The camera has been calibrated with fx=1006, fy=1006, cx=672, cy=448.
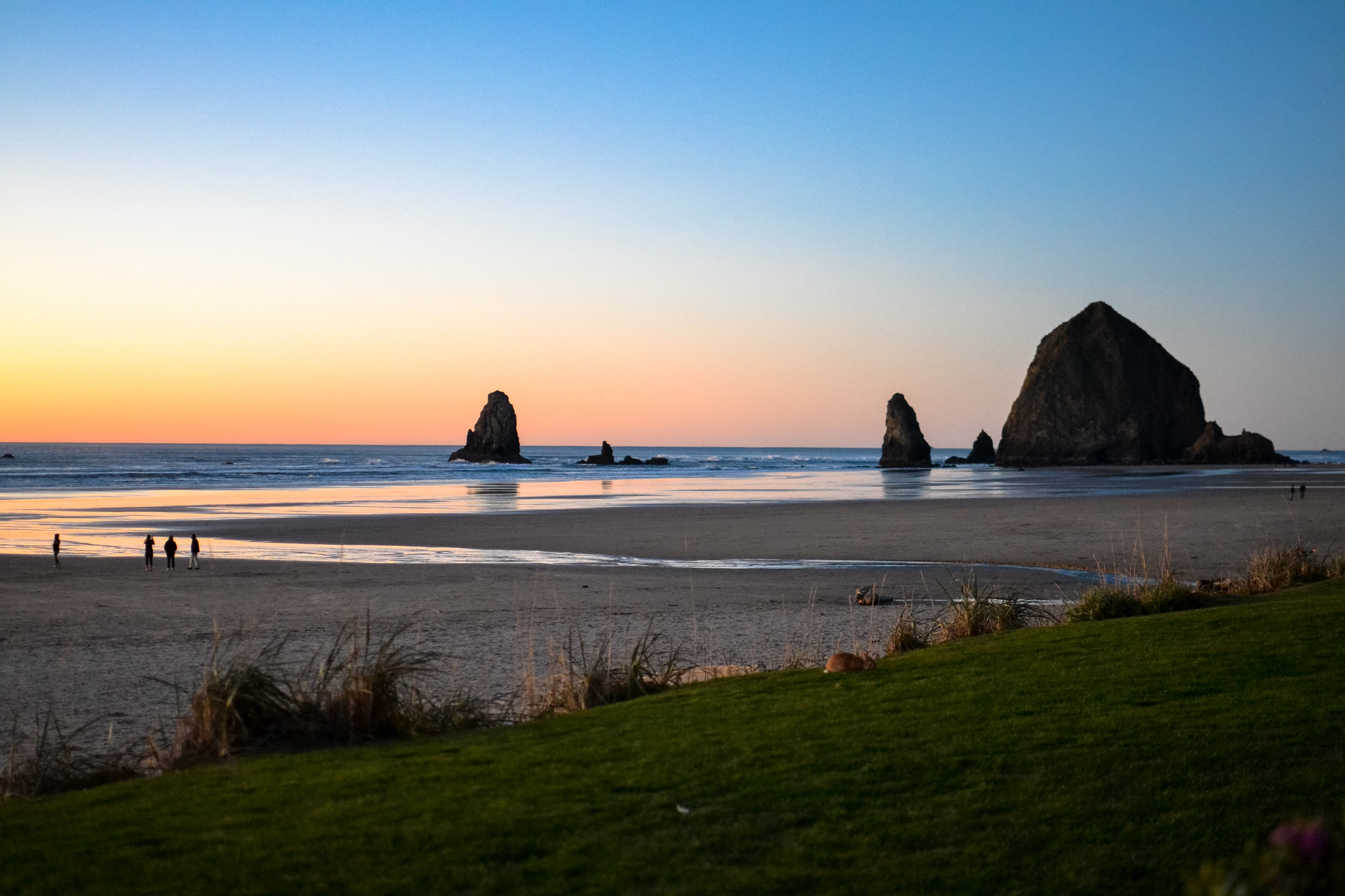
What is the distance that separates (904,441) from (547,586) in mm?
120699

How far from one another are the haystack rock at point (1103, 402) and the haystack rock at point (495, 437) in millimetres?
66998

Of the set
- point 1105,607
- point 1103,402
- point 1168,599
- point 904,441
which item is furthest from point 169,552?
point 1103,402

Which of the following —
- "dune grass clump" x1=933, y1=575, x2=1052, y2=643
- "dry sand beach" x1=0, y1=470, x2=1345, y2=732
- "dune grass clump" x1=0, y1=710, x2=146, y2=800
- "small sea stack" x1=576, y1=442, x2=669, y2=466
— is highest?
"small sea stack" x1=576, y1=442, x2=669, y2=466

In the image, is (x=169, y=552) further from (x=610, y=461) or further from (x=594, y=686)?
(x=610, y=461)

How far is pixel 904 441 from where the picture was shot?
5359 inches

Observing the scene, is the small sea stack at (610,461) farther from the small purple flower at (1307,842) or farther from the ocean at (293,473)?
the small purple flower at (1307,842)

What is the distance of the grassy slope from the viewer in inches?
178

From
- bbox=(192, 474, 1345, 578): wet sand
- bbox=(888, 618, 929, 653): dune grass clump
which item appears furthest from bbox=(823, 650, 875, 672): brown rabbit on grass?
bbox=(192, 474, 1345, 578): wet sand

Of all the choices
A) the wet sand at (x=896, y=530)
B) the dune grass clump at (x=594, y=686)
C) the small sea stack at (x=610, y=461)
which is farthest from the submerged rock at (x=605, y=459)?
the dune grass clump at (x=594, y=686)

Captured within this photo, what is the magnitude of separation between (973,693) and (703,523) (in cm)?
2816

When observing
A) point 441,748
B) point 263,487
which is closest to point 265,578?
point 441,748

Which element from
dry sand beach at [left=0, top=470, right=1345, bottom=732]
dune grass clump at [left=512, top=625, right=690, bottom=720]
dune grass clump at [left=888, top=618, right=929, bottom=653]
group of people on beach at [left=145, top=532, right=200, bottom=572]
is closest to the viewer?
dune grass clump at [left=512, top=625, right=690, bottom=720]

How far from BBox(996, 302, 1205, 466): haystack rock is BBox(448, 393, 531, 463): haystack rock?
66998mm

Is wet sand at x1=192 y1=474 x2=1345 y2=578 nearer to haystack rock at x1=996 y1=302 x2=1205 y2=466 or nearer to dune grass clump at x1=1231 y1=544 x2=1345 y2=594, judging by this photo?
dune grass clump at x1=1231 y1=544 x2=1345 y2=594
